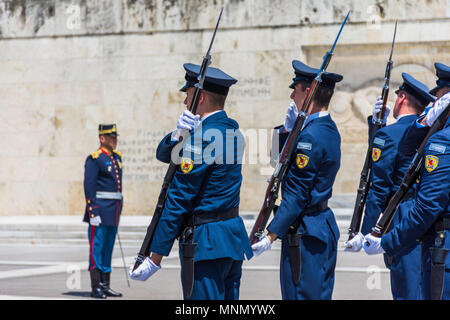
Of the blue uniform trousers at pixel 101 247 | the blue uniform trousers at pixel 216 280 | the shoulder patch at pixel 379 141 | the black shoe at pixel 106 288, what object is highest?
the shoulder patch at pixel 379 141

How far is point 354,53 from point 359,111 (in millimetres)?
1122

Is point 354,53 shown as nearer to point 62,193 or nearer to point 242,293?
point 62,193

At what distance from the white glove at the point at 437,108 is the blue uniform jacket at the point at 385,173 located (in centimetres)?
113

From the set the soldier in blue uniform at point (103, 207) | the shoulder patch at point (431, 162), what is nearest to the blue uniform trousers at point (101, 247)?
the soldier in blue uniform at point (103, 207)

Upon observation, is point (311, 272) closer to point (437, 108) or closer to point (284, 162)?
point (284, 162)

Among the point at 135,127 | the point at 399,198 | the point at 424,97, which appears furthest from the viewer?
the point at 135,127

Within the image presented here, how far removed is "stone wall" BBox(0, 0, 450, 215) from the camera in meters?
15.2

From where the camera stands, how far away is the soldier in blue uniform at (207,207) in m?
3.95

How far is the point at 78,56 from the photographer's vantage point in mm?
16391

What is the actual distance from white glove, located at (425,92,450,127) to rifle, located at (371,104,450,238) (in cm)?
4

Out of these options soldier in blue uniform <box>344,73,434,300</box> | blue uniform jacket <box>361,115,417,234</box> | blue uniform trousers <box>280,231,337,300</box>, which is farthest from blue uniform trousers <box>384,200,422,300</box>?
blue uniform trousers <box>280,231,337,300</box>

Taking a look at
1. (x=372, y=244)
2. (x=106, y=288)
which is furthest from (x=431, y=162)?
(x=106, y=288)

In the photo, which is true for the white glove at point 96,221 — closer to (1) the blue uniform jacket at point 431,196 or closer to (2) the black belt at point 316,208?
(2) the black belt at point 316,208

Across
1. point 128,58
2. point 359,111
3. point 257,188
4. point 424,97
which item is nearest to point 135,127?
point 128,58
